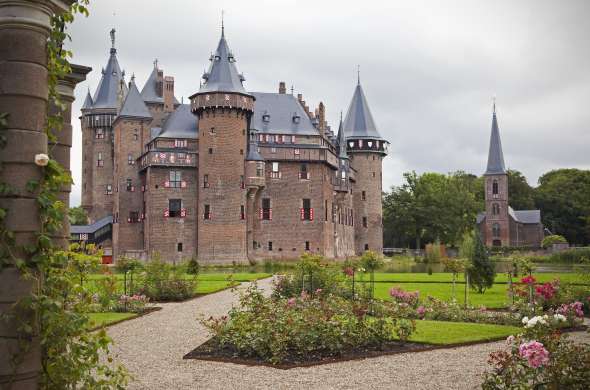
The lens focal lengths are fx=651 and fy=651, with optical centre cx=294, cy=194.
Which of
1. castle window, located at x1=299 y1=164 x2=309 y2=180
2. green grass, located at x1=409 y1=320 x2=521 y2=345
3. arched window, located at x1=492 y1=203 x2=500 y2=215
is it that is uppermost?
castle window, located at x1=299 y1=164 x2=309 y2=180

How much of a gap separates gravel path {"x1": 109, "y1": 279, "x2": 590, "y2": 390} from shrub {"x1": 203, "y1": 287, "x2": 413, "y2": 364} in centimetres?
70

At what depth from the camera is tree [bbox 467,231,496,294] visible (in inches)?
858

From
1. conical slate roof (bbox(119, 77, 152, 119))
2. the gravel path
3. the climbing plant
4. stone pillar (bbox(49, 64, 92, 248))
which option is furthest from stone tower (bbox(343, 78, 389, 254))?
the climbing plant

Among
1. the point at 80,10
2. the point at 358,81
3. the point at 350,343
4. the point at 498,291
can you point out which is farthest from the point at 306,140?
the point at 80,10

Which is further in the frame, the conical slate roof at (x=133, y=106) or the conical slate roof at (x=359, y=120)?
the conical slate roof at (x=359, y=120)

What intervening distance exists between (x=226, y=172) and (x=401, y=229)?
34.0 metres

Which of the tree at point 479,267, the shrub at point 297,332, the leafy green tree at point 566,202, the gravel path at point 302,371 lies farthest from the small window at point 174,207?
the leafy green tree at point 566,202

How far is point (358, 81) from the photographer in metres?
65.4

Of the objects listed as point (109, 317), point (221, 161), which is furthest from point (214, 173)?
point (109, 317)

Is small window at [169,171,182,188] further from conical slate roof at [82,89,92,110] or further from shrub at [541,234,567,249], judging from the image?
shrub at [541,234,567,249]

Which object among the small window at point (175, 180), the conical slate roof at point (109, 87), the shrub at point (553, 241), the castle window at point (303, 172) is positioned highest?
the conical slate roof at point (109, 87)

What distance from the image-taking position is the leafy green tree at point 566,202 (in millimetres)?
82375

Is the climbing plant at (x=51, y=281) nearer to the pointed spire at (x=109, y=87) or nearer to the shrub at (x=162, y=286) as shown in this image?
the shrub at (x=162, y=286)

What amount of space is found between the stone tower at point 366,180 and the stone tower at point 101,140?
71.8 ft
